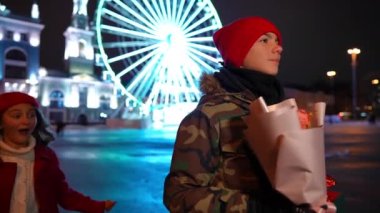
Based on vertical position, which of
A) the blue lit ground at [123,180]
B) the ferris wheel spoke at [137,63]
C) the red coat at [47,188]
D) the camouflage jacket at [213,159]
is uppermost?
the ferris wheel spoke at [137,63]

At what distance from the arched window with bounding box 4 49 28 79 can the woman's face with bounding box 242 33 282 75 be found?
183 feet

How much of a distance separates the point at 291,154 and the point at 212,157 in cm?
39

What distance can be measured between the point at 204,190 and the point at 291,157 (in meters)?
0.36

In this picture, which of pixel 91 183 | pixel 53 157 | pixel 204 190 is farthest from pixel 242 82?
pixel 91 183

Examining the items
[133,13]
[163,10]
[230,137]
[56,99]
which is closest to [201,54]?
[163,10]

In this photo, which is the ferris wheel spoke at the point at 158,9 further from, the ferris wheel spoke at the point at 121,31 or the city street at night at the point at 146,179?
the city street at night at the point at 146,179

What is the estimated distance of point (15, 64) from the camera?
179 feet

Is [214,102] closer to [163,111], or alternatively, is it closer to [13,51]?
[163,111]

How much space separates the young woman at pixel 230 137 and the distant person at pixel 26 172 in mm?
1236

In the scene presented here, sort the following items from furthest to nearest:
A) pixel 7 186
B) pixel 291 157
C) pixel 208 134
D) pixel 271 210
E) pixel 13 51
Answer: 1. pixel 13 51
2. pixel 7 186
3. pixel 208 134
4. pixel 271 210
5. pixel 291 157

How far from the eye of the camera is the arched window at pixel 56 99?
2245 inches

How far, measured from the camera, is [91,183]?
20.9ft

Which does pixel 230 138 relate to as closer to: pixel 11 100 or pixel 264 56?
pixel 264 56

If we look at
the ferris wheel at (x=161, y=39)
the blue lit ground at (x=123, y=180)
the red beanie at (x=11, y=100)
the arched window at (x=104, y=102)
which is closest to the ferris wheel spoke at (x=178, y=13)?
the ferris wheel at (x=161, y=39)
